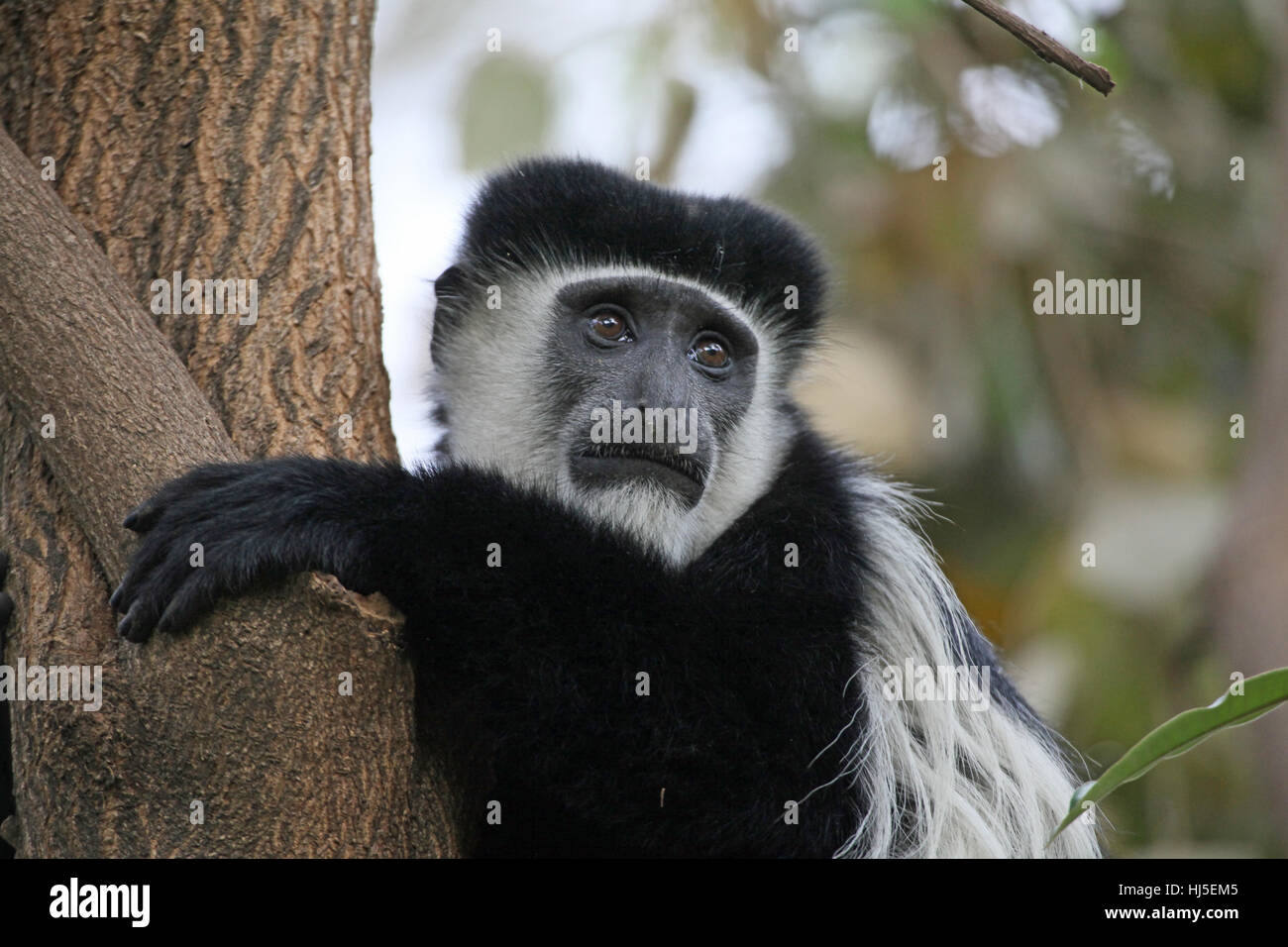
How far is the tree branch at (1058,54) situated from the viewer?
140 centimetres

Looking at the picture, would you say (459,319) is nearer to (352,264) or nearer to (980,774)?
(352,264)

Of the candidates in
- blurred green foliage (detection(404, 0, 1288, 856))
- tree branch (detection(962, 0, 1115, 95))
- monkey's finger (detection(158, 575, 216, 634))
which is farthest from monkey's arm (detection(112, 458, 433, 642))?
blurred green foliage (detection(404, 0, 1288, 856))

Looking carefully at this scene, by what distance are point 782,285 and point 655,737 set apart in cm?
115

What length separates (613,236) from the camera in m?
2.60

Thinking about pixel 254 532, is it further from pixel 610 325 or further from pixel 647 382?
pixel 610 325

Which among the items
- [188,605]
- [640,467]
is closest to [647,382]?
[640,467]

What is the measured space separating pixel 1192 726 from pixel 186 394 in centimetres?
129

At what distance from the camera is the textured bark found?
1619mm

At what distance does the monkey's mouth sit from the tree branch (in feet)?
3.33

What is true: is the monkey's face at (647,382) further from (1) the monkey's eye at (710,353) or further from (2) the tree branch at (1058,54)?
(2) the tree branch at (1058,54)

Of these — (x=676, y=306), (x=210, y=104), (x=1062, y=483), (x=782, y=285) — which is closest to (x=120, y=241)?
(x=210, y=104)

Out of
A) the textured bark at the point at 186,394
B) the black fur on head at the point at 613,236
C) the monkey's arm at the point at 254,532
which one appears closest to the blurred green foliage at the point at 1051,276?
the black fur on head at the point at 613,236

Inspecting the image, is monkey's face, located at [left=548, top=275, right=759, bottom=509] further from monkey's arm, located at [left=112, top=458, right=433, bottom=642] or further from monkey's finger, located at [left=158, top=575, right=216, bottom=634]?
monkey's finger, located at [left=158, top=575, right=216, bottom=634]
